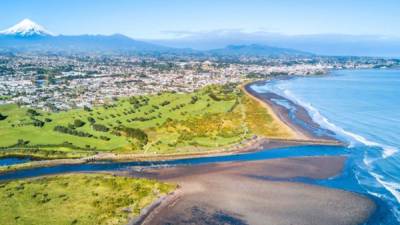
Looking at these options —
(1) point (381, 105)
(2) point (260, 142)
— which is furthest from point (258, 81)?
(2) point (260, 142)

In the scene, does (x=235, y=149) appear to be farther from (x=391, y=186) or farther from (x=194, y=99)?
(x=194, y=99)

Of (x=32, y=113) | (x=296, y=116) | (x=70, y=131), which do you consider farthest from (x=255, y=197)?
(x=32, y=113)

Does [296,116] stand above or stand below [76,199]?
above

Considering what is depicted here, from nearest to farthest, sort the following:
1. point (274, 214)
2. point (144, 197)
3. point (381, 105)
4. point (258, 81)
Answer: point (274, 214)
point (144, 197)
point (381, 105)
point (258, 81)

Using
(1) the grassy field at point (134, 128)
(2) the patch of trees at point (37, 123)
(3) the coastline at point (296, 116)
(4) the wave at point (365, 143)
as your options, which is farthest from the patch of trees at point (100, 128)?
(4) the wave at point (365, 143)

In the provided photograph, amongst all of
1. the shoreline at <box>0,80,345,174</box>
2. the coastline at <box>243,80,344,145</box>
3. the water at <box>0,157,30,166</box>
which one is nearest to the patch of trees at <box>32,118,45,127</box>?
the shoreline at <box>0,80,345,174</box>

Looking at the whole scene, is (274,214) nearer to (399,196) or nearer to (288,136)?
(399,196)
